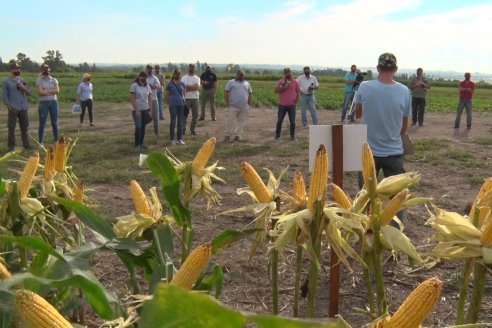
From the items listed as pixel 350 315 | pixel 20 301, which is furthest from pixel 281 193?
pixel 350 315

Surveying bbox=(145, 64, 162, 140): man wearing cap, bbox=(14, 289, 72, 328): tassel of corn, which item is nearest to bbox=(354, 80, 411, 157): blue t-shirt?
bbox=(14, 289, 72, 328): tassel of corn

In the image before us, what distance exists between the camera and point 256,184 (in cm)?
180

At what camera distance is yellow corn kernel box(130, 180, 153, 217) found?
1951 millimetres

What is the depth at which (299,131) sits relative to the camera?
13.4 meters

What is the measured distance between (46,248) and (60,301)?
0.73 meters

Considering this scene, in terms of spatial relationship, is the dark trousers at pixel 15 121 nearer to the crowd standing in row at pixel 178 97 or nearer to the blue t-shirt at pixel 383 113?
the crowd standing in row at pixel 178 97

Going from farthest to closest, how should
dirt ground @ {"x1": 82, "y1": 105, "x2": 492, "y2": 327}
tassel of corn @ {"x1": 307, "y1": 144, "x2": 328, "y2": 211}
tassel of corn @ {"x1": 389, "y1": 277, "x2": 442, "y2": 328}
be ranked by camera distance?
dirt ground @ {"x1": 82, "y1": 105, "x2": 492, "y2": 327} < tassel of corn @ {"x1": 307, "y1": 144, "x2": 328, "y2": 211} < tassel of corn @ {"x1": 389, "y1": 277, "x2": 442, "y2": 328}

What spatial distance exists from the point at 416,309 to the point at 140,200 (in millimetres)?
1189

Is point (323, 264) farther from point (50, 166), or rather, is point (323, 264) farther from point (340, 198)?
point (340, 198)

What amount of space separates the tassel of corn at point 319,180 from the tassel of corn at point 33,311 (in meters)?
0.84

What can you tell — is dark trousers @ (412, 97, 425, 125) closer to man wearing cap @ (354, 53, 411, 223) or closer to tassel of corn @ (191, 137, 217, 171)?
man wearing cap @ (354, 53, 411, 223)

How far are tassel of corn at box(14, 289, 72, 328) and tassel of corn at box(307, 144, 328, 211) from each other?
2.75ft

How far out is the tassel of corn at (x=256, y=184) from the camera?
1.79m

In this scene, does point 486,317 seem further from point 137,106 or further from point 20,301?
point 137,106
